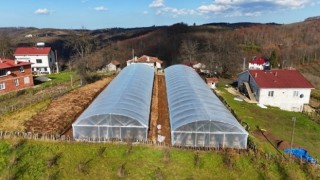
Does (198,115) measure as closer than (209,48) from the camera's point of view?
Yes

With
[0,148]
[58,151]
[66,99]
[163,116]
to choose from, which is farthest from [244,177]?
[66,99]

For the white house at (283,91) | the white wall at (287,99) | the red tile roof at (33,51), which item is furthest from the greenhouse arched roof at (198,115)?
the red tile roof at (33,51)

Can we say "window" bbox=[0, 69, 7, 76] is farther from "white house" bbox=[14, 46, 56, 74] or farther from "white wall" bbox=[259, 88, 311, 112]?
"white wall" bbox=[259, 88, 311, 112]

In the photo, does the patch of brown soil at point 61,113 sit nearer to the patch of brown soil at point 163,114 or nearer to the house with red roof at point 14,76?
the patch of brown soil at point 163,114

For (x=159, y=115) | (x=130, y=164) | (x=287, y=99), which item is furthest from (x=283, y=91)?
(x=130, y=164)

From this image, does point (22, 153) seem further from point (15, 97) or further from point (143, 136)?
point (15, 97)

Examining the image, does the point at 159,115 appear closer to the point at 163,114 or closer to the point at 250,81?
the point at 163,114
